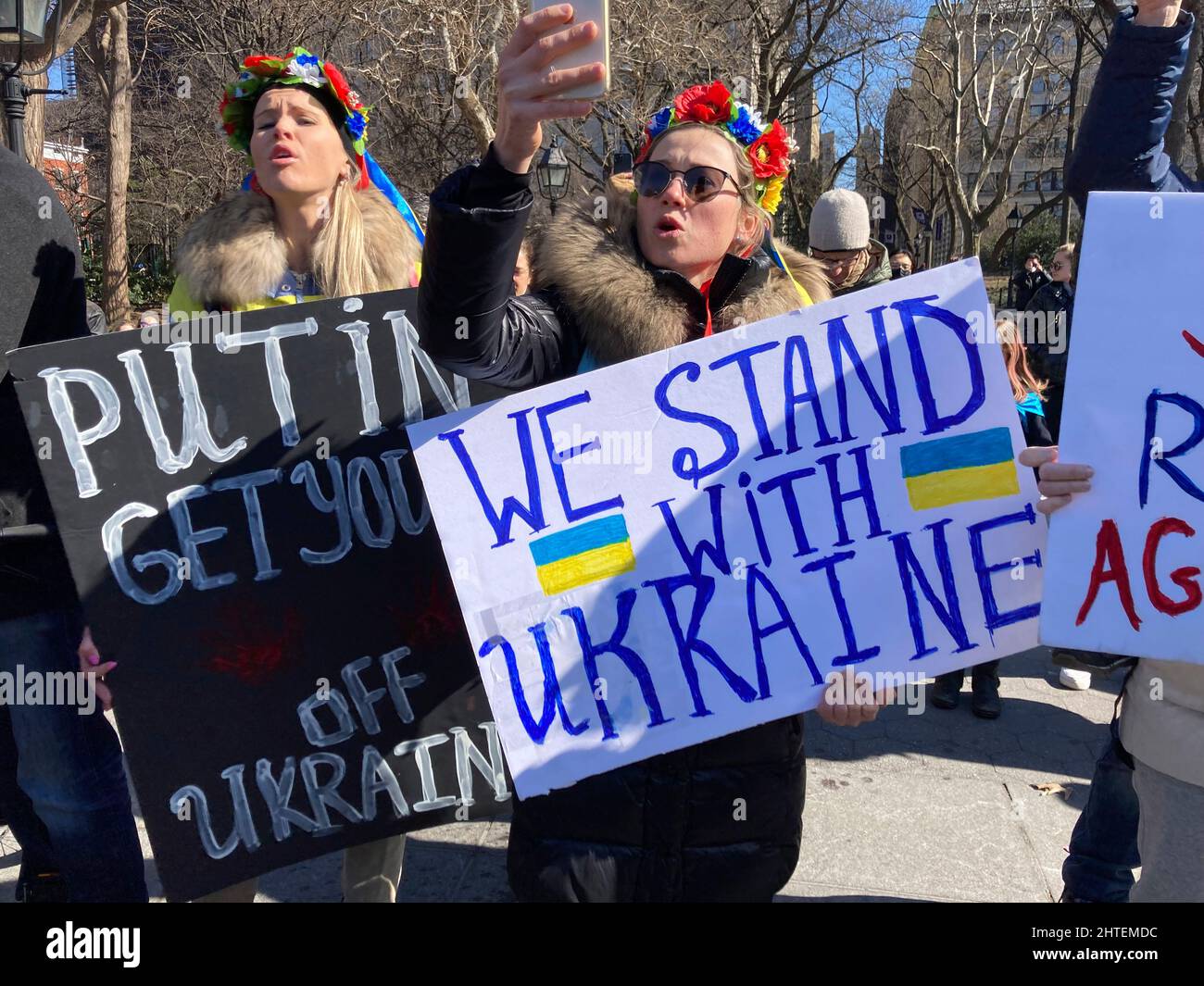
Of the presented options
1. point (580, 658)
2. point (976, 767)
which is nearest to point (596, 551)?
point (580, 658)

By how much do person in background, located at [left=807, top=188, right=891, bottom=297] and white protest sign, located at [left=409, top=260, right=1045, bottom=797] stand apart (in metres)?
2.20

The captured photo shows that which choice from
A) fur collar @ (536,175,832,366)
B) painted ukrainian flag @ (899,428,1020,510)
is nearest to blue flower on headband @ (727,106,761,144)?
fur collar @ (536,175,832,366)

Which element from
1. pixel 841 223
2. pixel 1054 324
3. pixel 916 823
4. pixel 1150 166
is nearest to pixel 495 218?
pixel 1150 166

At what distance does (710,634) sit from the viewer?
1781 mm

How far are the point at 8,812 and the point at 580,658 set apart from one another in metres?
1.50

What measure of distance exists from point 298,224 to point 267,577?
86 cm

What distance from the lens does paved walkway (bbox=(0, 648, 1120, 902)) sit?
2787 mm

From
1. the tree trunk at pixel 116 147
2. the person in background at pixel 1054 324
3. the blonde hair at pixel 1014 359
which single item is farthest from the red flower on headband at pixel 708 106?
the tree trunk at pixel 116 147

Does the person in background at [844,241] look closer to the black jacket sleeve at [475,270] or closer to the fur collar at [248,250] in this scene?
the fur collar at [248,250]

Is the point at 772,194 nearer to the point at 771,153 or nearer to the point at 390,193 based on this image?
the point at 771,153

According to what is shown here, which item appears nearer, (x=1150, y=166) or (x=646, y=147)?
(x=1150, y=166)

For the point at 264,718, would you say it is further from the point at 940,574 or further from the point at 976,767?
the point at 976,767

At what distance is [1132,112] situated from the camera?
5.51ft

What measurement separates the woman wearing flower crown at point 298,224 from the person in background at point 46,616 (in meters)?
0.24
